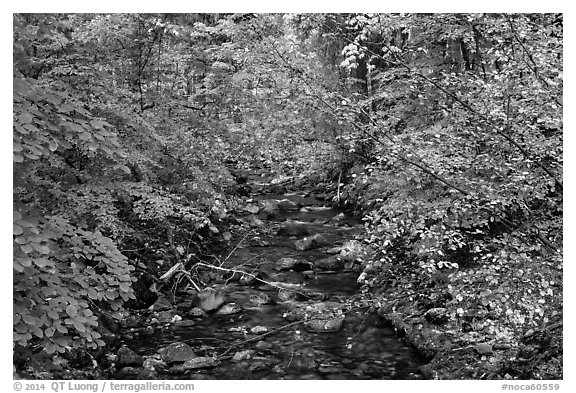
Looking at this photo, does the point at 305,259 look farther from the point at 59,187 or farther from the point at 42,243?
the point at 42,243

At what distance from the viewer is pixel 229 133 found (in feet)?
28.0

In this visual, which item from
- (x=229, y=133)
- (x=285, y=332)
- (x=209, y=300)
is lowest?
(x=285, y=332)

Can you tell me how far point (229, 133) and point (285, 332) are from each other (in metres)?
4.06

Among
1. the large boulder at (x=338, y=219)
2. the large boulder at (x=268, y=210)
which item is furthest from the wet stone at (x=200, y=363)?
the large boulder at (x=268, y=210)

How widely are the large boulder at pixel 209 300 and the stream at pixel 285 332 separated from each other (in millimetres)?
109

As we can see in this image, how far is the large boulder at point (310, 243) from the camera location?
880 centimetres

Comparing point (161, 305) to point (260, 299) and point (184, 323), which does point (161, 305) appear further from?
point (260, 299)

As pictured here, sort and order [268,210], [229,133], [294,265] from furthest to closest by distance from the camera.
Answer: [268,210]
[229,133]
[294,265]

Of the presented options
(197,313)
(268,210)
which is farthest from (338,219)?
(197,313)

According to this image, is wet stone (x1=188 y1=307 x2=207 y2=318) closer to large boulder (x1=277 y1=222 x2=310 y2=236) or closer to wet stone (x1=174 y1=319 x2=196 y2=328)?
wet stone (x1=174 y1=319 x2=196 y2=328)

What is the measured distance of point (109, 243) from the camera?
2.97 metres

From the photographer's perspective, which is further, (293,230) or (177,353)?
(293,230)
